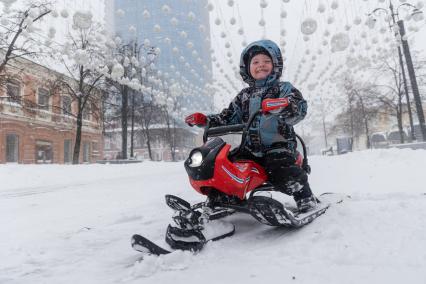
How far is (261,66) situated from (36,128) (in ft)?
104

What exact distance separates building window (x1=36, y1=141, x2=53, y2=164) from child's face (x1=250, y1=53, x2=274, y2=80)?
3192 cm

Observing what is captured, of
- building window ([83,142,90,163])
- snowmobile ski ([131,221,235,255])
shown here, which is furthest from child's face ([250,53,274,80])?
building window ([83,142,90,163])

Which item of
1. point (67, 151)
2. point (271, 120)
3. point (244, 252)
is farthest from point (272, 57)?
point (67, 151)

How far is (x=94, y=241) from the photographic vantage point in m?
3.21

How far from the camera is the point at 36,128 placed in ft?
100

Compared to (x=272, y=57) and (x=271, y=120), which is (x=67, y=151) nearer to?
(x=272, y=57)

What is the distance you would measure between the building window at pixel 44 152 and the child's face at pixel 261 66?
31.9 metres

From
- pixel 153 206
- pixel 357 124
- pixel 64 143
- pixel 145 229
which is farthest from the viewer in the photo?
pixel 357 124

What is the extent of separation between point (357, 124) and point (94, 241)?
38217 mm

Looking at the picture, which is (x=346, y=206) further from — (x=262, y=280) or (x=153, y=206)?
(x=153, y=206)

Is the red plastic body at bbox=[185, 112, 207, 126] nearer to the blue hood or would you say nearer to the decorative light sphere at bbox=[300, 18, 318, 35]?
the blue hood

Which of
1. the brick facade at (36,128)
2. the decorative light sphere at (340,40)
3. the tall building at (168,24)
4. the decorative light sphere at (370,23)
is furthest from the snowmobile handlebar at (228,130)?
the brick facade at (36,128)

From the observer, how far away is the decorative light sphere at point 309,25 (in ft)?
28.1

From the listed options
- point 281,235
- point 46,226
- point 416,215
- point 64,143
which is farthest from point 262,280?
point 64,143
